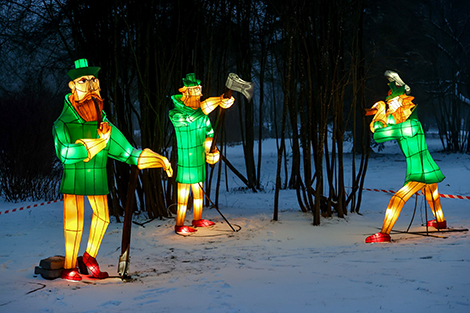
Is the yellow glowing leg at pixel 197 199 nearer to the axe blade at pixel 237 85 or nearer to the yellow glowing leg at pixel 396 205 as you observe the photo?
the axe blade at pixel 237 85

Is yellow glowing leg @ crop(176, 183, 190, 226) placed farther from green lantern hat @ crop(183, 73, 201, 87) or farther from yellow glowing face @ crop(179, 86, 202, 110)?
green lantern hat @ crop(183, 73, 201, 87)

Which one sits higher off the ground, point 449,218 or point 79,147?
point 79,147

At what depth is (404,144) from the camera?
4.59m

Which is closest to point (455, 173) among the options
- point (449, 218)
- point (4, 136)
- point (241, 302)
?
point (449, 218)

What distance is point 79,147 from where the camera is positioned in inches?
129

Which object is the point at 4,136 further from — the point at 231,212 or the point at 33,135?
the point at 231,212

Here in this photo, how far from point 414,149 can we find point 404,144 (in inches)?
4.3

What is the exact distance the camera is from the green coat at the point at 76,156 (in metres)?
3.28

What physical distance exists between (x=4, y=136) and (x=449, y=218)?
25.8 ft

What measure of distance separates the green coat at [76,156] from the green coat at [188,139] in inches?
65.2

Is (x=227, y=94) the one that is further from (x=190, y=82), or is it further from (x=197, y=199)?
Result: (x=197, y=199)

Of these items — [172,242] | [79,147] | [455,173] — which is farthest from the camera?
[455,173]

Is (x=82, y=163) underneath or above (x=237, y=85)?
underneath

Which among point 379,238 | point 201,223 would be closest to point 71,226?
A: point 201,223
